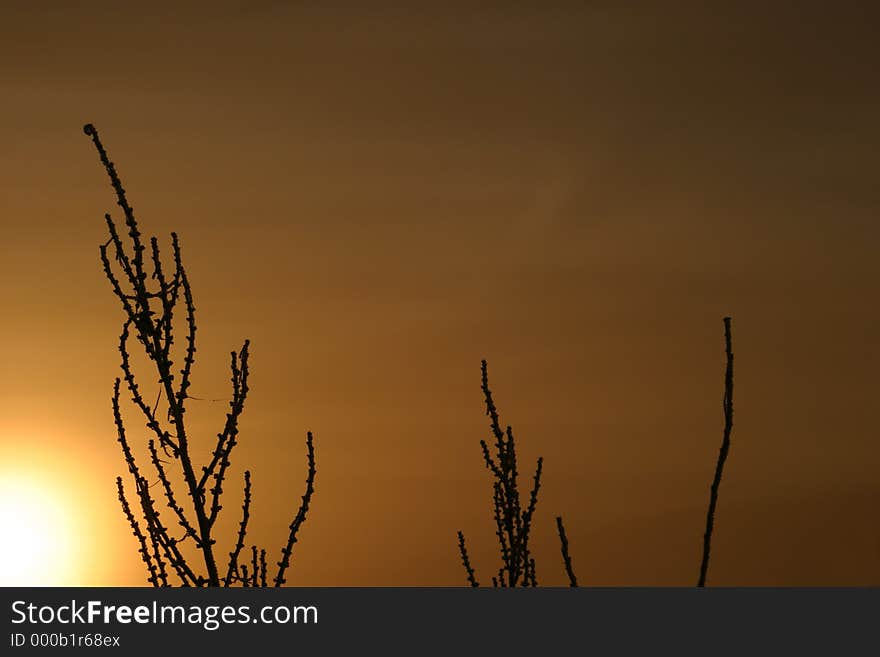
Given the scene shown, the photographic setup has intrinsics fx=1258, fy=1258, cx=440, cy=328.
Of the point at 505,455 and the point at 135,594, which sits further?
the point at 505,455

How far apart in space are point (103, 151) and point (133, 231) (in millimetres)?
423

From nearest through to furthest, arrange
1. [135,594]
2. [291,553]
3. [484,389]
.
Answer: [135,594] < [291,553] < [484,389]

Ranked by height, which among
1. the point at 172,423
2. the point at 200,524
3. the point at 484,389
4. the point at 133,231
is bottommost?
the point at 200,524

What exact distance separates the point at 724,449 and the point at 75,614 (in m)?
2.99

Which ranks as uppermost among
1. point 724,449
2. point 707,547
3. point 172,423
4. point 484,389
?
point 484,389

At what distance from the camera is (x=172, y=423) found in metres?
6.20

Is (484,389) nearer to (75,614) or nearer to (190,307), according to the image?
(190,307)

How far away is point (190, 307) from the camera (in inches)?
256

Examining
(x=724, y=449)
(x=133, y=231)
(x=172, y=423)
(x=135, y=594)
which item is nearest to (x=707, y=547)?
(x=724, y=449)

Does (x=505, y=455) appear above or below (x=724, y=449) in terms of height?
above

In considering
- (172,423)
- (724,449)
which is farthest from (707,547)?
(172,423)

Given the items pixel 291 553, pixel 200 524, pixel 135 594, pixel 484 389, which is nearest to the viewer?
pixel 135 594

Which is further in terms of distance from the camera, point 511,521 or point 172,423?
point 511,521

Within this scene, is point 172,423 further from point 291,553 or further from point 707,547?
point 707,547
